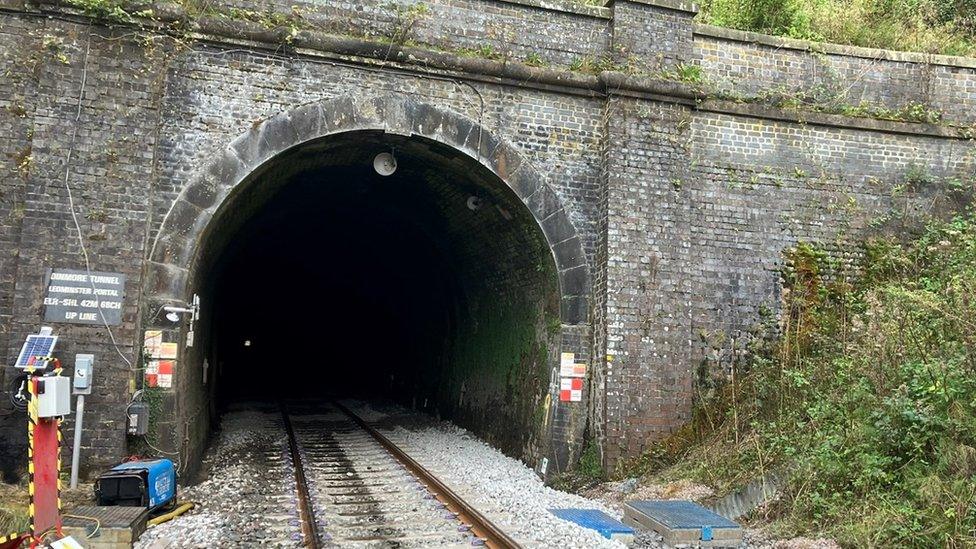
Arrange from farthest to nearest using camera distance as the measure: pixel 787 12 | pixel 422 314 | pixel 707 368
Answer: pixel 422 314, pixel 787 12, pixel 707 368

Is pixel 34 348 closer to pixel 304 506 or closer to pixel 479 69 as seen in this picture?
pixel 304 506

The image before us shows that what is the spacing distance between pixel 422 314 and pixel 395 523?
33.3 feet

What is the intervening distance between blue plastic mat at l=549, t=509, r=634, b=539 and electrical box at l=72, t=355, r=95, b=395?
496 centimetres

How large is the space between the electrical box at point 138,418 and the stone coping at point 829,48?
847 cm

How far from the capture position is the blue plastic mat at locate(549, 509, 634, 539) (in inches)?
260

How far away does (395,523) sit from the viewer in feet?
22.9

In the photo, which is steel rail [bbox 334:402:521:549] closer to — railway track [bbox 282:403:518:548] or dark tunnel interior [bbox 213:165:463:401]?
railway track [bbox 282:403:518:548]

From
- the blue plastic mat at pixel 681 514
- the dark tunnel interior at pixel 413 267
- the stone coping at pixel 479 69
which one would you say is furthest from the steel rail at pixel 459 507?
the stone coping at pixel 479 69

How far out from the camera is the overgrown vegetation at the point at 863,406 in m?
5.76

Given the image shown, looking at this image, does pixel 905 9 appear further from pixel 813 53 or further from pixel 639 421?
pixel 639 421

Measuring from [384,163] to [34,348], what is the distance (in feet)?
15.8

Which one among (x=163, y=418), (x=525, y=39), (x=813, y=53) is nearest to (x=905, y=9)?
(x=813, y=53)

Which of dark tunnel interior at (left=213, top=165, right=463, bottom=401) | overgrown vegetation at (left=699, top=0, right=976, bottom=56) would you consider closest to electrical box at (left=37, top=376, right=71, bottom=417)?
dark tunnel interior at (left=213, top=165, right=463, bottom=401)

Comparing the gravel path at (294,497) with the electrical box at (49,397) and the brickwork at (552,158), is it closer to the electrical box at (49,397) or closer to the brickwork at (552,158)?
the brickwork at (552,158)
